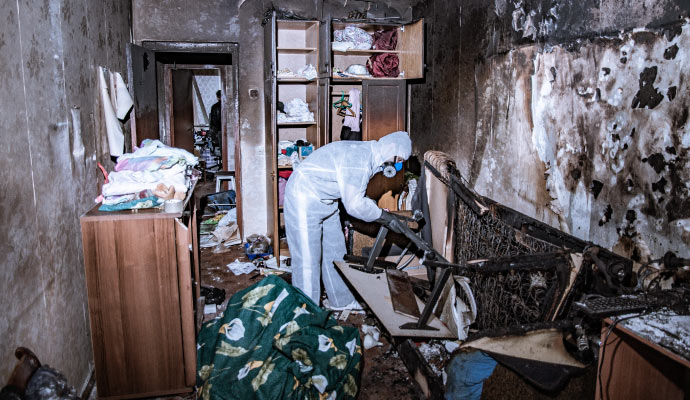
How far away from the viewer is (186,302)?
279 centimetres

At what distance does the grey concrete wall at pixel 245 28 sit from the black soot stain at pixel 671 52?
3.69 meters

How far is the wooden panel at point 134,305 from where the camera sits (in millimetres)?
2648

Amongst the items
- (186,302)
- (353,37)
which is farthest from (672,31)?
(353,37)

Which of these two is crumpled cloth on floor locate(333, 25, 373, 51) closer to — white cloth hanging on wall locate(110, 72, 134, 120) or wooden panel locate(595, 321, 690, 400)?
white cloth hanging on wall locate(110, 72, 134, 120)

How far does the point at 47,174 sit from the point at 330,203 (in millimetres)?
2045

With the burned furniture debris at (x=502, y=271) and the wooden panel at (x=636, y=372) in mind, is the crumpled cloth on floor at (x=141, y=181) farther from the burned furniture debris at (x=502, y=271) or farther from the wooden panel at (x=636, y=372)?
the wooden panel at (x=636, y=372)

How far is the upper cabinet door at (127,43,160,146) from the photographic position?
434 cm

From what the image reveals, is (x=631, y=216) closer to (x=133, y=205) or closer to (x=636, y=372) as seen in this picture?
(x=636, y=372)

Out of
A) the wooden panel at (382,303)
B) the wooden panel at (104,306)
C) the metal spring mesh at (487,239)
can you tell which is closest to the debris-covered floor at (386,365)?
the wooden panel at (382,303)

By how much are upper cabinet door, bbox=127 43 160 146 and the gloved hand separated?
7.64 ft

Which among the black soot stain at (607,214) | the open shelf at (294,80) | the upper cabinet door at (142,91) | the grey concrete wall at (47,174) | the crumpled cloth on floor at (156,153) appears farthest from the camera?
the open shelf at (294,80)

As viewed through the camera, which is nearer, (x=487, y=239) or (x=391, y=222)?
(x=487, y=239)

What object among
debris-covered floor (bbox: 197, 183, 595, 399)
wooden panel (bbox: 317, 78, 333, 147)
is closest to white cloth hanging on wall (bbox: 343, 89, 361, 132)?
wooden panel (bbox: 317, 78, 333, 147)

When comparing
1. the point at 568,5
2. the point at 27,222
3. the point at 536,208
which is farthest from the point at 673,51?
the point at 27,222
